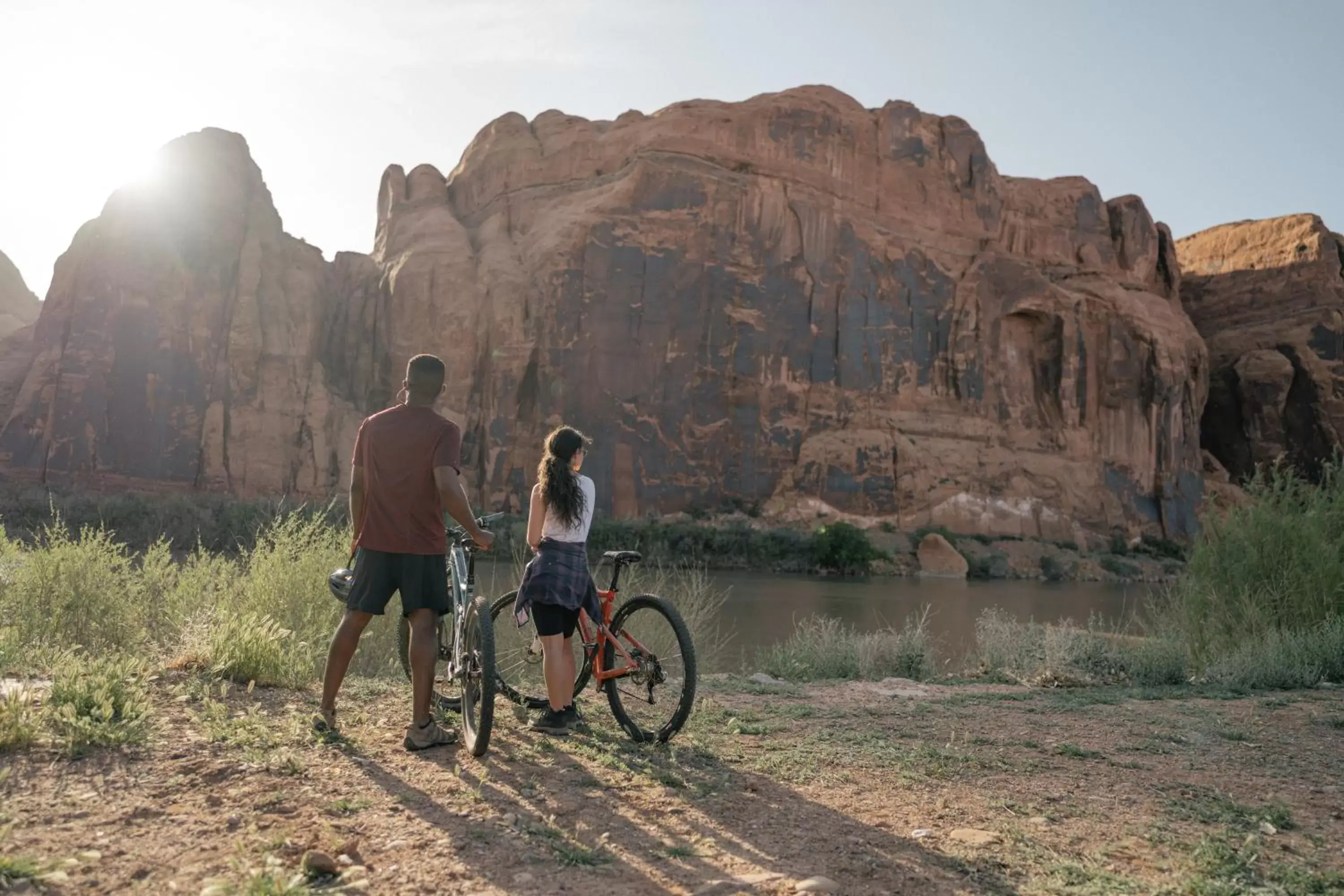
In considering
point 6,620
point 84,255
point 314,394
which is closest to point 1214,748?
point 6,620

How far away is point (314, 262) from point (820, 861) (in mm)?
53529

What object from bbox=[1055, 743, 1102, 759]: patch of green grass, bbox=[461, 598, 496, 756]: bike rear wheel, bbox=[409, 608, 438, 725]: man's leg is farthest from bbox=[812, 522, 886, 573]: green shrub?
bbox=[409, 608, 438, 725]: man's leg

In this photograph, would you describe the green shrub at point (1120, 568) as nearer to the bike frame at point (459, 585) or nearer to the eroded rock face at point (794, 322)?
the eroded rock face at point (794, 322)

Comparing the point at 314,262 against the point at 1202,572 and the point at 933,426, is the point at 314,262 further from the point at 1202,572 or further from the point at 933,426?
the point at 1202,572

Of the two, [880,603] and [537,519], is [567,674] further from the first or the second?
[880,603]

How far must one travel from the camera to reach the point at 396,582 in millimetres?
4293

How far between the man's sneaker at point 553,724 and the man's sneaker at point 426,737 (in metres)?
0.49

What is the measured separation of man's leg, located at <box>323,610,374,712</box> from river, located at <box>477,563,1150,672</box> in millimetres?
3003

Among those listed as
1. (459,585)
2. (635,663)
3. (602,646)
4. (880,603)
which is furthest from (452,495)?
(880,603)

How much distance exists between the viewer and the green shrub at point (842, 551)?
42312 millimetres

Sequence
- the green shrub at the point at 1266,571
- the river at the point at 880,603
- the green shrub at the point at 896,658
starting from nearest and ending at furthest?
the green shrub at the point at 1266,571 → the green shrub at the point at 896,658 → the river at the point at 880,603

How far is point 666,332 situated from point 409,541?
44941 mm

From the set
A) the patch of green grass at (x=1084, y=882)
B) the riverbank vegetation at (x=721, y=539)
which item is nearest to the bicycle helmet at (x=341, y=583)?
the patch of green grass at (x=1084, y=882)

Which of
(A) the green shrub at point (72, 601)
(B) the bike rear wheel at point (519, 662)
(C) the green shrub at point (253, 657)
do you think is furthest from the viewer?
(A) the green shrub at point (72, 601)
